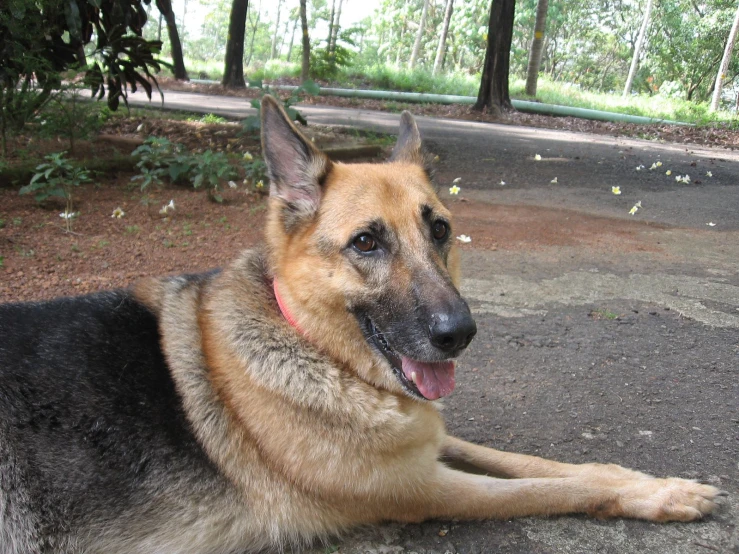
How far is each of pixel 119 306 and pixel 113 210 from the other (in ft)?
13.8

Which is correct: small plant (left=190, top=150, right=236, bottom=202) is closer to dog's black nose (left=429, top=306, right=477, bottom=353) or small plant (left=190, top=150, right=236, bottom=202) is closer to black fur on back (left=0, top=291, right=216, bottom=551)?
black fur on back (left=0, top=291, right=216, bottom=551)

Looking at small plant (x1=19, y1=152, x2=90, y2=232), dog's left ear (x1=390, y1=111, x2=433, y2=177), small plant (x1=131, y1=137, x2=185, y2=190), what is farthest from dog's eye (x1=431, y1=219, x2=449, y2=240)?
small plant (x1=131, y1=137, x2=185, y2=190)

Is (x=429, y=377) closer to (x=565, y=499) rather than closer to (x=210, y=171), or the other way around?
(x=565, y=499)

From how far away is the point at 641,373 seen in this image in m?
3.86

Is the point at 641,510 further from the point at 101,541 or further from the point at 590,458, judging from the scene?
the point at 101,541

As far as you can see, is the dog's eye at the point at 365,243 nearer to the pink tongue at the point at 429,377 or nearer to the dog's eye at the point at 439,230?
the dog's eye at the point at 439,230

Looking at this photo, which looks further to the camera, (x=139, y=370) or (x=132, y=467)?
(x=139, y=370)

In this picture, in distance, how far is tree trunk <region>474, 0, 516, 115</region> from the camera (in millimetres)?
15008

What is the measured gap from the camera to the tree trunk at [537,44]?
71.5 feet

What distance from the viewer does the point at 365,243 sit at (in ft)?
8.56

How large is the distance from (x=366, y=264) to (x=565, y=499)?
4.31 ft

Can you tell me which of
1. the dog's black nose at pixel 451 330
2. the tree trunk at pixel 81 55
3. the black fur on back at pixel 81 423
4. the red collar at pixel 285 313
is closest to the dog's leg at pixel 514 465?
the dog's black nose at pixel 451 330

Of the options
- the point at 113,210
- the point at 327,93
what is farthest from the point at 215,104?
the point at 113,210

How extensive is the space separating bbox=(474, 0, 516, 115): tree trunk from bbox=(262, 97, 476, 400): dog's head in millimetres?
13843
